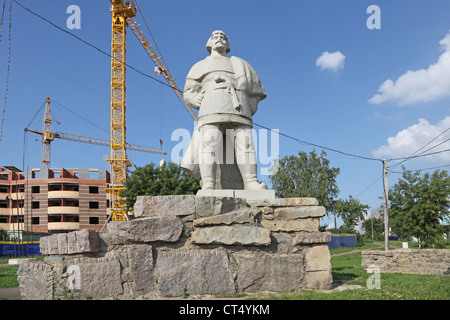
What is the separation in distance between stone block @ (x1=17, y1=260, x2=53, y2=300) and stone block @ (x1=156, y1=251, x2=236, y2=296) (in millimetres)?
1251

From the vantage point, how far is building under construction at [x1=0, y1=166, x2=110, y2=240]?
141 ft

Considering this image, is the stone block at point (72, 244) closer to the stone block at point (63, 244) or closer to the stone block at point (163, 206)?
the stone block at point (63, 244)

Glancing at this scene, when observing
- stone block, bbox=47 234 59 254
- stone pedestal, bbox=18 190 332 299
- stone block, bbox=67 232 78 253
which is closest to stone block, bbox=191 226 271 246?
stone pedestal, bbox=18 190 332 299

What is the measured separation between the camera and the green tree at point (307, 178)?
130 feet

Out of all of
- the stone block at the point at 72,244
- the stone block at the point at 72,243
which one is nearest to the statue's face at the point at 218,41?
the stone block at the point at 72,243

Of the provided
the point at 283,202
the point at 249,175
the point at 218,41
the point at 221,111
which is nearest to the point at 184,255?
the point at 283,202

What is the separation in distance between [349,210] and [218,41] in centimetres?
3604

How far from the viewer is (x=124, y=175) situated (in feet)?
135

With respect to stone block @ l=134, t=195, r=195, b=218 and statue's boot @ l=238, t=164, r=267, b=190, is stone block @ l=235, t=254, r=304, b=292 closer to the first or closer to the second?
stone block @ l=134, t=195, r=195, b=218

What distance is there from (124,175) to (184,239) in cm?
3805

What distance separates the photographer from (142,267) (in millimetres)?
4430
